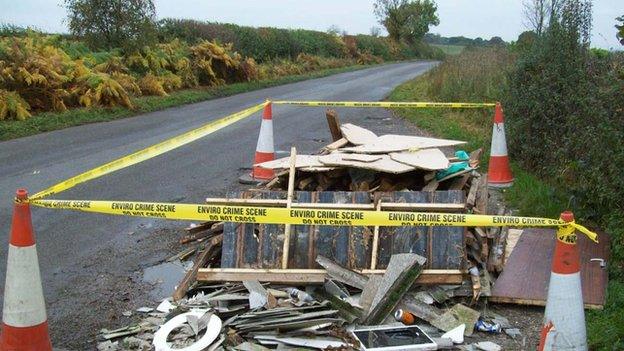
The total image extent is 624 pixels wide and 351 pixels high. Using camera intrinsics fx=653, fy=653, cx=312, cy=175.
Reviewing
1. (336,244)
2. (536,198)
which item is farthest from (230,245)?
(536,198)

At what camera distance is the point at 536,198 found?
7.52 m

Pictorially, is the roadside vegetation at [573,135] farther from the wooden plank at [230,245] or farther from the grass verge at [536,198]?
the wooden plank at [230,245]

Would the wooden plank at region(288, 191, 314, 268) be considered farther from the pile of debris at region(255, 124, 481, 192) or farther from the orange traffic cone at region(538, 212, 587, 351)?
the orange traffic cone at region(538, 212, 587, 351)

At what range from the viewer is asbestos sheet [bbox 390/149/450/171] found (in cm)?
637

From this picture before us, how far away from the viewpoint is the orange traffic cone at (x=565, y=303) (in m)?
3.64

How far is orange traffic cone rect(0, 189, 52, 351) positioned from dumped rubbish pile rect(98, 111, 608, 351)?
65 centimetres

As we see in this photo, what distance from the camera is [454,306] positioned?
189 inches

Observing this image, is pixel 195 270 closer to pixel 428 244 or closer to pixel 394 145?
pixel 428 244

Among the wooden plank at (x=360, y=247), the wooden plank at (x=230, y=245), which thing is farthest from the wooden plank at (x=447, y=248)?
the wooden plank at (x=230, y=245)

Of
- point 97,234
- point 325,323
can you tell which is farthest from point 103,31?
point 325,323

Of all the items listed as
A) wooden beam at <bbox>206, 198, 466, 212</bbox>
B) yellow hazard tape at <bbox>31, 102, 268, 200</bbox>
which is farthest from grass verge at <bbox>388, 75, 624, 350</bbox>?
yellow hazard tape at <bbox>31, 102, 268, 200</bbox>

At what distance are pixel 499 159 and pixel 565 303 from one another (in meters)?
5.05

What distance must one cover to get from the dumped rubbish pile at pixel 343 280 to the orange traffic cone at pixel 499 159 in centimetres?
209

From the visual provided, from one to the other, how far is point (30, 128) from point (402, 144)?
929 cm
